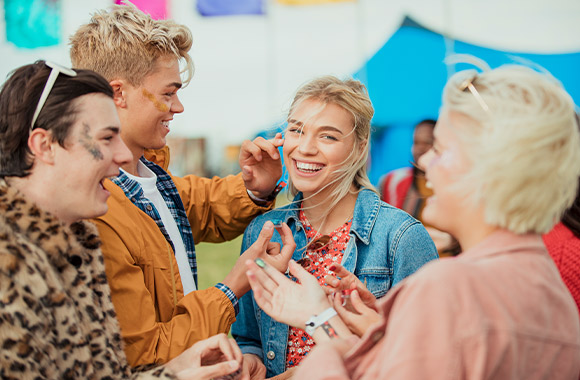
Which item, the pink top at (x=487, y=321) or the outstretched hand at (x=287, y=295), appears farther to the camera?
the outstretched hand at (x=287, y=295)

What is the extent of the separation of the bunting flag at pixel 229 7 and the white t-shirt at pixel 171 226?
7038 millimetres

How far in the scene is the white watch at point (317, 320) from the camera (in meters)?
1.71

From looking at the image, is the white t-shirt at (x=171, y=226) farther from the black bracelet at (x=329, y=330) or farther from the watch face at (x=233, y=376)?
the black bracelet at (x=329, y=330)

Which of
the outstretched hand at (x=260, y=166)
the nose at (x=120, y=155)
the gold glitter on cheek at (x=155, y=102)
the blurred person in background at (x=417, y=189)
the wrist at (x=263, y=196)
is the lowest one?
the blurred person in background at (x=417, y=189)

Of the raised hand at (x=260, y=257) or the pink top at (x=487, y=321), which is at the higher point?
the pink top at (x=487, y=321)

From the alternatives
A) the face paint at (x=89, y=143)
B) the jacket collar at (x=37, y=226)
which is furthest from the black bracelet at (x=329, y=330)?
the face paint at (x=89, y=143)

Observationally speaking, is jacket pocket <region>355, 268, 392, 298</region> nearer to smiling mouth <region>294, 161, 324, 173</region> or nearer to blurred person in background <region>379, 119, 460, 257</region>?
smiling mouth <region>294, 161, 324, 173</region>

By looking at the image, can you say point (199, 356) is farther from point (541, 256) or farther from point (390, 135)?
point (390, 135)

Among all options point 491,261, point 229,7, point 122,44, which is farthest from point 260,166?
point 229,7

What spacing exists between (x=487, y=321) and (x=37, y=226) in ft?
4.36

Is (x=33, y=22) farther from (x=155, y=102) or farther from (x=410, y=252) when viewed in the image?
(x=410, y=252)


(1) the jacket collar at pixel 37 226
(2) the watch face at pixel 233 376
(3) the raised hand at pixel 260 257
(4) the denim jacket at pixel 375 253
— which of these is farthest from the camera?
(4) the denim jacket at pixel 375 253

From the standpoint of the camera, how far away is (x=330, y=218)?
2.67 m

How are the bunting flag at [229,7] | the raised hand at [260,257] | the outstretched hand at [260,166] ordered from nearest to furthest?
1. the raised hand at [260,257]
2. the outstretched hand at [260,166]
3. the bunting flag at [229,7]
